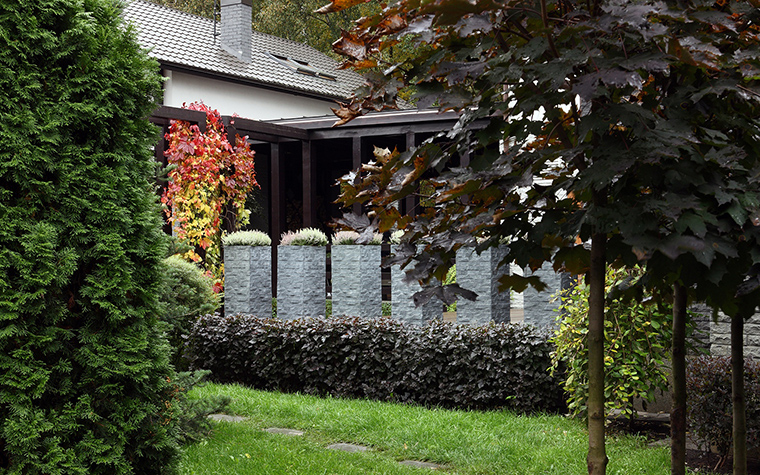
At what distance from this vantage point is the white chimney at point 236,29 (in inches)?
715

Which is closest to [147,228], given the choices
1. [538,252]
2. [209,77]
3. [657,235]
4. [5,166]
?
[5,166]

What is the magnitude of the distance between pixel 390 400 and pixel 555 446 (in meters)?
2.02

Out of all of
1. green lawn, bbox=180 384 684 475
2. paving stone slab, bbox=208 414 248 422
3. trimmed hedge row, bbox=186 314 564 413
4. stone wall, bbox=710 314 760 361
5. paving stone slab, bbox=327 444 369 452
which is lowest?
paving stone slab, bbox=208 414 248 422

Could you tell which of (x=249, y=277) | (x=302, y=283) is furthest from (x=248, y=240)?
(x=302, y=283)

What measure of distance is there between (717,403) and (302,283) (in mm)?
4784

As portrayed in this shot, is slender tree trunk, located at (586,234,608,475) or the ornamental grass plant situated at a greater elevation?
the ornamental grass plant

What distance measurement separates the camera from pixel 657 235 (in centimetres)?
174

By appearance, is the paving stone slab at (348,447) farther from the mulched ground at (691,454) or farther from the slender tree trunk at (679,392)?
the slender tree trunk at (679,392)

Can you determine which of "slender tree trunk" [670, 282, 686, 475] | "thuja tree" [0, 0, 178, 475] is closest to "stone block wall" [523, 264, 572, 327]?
"slender tree trunk" [670, 282, 686, 475]

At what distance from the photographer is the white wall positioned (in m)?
15.1

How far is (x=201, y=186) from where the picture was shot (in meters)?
10.0

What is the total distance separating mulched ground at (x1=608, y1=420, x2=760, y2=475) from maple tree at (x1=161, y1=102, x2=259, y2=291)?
5.88 metres

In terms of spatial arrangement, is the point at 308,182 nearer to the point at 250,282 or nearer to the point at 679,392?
the point at 250,282

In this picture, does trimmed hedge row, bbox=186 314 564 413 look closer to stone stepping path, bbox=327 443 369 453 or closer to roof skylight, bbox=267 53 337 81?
stone stepping path, bbox=327 443 369 453
